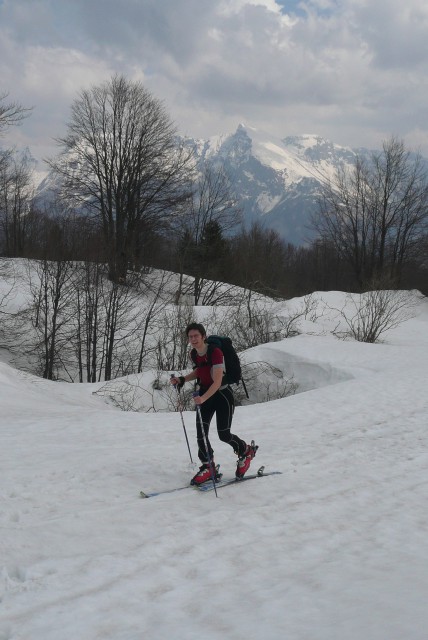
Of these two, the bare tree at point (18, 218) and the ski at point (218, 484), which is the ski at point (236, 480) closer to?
the ski at point (218, 484)

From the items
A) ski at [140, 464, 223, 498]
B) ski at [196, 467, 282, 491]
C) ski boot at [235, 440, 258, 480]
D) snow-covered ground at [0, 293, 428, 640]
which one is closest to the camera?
snow-covered ground at [0, 293, 428, 640]

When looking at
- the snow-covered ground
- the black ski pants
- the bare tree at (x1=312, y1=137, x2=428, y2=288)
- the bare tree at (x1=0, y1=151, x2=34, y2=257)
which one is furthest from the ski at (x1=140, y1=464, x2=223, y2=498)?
the bare tree at (x1=0, y1=151, x2=34, y2=257)

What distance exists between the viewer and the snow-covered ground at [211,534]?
3.75 m

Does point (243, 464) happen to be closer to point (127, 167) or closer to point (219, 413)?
point (219, 413)

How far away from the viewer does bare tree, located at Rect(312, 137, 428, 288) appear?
1660 inches

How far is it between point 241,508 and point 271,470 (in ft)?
5.49

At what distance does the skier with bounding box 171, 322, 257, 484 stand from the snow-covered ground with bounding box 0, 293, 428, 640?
41cm

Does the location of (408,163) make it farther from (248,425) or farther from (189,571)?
(189,571)

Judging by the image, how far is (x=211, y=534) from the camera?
17.6 ft

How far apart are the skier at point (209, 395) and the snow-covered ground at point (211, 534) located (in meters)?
0.41

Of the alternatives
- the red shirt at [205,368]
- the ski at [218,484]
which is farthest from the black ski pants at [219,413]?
the ski at [218,484]

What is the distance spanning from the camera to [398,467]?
7867 millimetres

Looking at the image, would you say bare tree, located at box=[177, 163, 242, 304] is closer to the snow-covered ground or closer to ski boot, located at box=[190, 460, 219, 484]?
the snow-covered ground

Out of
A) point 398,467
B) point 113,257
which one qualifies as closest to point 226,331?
point 113,257
